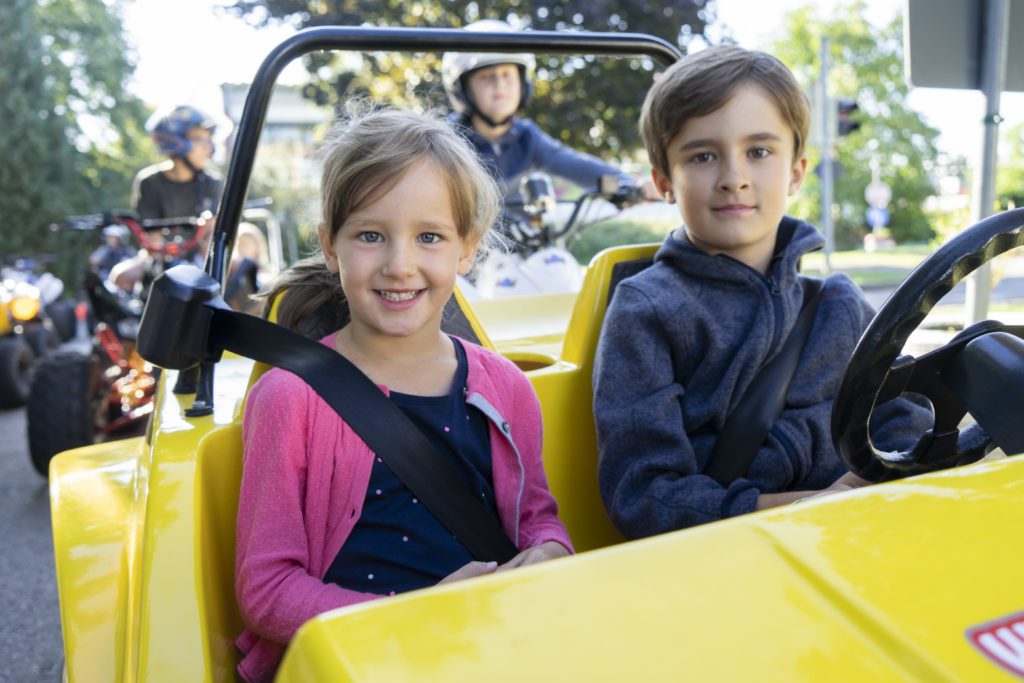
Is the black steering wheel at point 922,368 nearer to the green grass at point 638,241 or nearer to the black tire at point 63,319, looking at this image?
the green grass at point 638,241

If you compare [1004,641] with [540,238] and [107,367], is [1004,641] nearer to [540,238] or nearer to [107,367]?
[540,238]

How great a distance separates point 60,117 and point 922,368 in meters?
26.7

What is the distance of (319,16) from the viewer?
10.6 m

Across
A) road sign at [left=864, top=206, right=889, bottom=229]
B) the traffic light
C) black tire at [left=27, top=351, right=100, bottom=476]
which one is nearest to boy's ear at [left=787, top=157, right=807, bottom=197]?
black tire at [left=27, top=351, right=100, bottom=476]

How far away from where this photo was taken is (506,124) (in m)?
4.04

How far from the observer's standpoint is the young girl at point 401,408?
4.24ft

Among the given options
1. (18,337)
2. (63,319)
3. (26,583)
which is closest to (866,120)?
(63,319)

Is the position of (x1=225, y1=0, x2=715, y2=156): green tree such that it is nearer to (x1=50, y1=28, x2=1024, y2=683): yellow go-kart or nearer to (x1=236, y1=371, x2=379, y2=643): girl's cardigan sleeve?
(x1=50, y1=28, x2=1024, y2=683): yellow go-kart

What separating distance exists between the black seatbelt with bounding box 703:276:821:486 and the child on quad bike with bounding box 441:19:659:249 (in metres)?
1.77

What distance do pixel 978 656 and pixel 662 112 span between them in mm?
1342

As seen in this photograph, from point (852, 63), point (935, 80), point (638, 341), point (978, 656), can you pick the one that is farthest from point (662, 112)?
point (852, 63)

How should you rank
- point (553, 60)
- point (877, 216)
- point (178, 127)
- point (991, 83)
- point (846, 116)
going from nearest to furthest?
point (991, 83) → point (178, 127) → point (553, 60) → point (846, 116) → point (877, 216)

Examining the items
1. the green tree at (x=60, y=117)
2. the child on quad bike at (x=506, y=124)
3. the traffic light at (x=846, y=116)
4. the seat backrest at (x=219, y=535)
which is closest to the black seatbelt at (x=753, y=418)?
the seat backrest at (x=219, y=535)

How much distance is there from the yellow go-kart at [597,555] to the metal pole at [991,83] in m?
1.56
